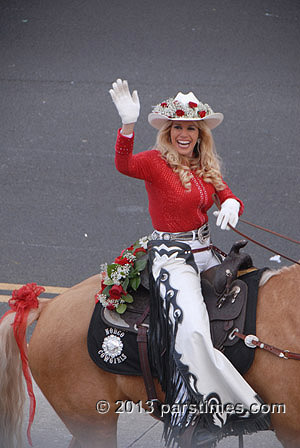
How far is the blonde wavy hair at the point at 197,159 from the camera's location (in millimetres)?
3984

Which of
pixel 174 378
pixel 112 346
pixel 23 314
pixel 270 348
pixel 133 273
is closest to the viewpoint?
pixel 270 348

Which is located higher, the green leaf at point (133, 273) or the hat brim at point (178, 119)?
the hat brim at point (178, 119)

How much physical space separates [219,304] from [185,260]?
325mm

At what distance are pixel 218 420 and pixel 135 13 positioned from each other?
9.72m

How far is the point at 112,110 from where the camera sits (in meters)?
10.3

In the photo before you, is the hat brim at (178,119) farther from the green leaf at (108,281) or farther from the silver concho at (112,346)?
the silver concho at (112,346)

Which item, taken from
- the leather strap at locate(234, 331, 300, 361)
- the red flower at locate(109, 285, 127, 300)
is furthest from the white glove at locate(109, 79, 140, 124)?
the leather strap at locate(234, 331, 300, 361)

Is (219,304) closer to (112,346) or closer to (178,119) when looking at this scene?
(112,346)

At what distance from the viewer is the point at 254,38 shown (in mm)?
11391

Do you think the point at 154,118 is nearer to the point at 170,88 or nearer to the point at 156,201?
the point at 156,201

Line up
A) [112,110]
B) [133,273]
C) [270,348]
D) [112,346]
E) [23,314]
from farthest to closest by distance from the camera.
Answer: [112,110] → [23,314] → [133,273] → [112,346] → [270,348]

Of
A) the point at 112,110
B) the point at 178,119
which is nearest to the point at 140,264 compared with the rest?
the point at 178,119

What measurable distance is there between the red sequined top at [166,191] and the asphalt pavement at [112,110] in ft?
11.0

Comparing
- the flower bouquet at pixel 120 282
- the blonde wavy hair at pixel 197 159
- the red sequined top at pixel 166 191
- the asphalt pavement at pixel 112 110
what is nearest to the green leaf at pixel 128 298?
the flower bouquet at pixel 120 282
